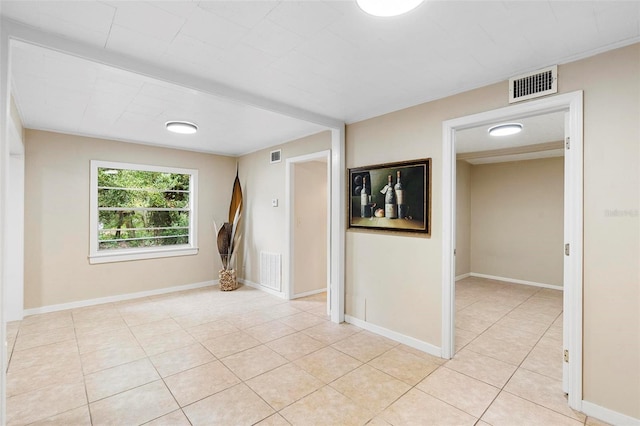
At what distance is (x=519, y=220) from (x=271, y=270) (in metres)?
4.83

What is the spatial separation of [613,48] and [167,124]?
166 inches

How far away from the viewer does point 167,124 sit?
3.72 m

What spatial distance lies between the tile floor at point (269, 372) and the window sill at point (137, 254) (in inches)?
31.4

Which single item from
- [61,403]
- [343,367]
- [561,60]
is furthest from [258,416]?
[561,60]

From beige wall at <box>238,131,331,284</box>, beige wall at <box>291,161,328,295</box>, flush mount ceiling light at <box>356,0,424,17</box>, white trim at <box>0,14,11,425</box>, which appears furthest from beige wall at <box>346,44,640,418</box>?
white trim at <box>0,14,11,425</box>

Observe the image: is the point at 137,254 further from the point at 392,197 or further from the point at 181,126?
the point at 392,197

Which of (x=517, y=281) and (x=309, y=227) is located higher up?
(x=309, y=227)

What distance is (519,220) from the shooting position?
579cm

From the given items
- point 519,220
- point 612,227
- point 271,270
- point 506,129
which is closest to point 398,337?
point 612,227

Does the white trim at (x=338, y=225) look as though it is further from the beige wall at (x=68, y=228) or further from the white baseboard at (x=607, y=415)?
the beige wall at (x=68, y=228)

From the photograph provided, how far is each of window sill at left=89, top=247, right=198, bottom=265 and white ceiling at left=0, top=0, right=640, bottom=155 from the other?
2127 millimetres

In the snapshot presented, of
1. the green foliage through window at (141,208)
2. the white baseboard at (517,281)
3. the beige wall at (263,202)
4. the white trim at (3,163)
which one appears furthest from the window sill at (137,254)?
the white baseboard at (517,281)

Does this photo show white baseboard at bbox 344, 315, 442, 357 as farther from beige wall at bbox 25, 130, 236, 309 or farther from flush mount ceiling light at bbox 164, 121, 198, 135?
beige wall at bbox 25, 130, 236, 309

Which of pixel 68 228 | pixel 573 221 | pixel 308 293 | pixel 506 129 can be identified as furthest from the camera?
pixel 308 293
